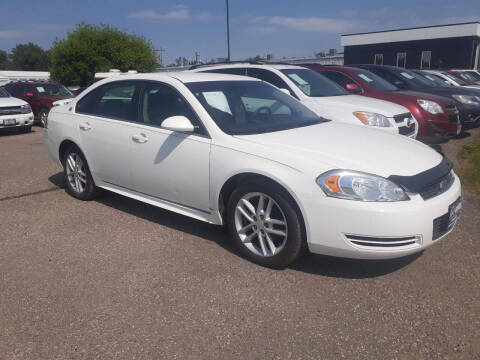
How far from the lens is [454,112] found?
892 cm

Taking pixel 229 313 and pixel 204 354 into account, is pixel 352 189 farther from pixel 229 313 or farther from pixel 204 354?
pixel 204 354

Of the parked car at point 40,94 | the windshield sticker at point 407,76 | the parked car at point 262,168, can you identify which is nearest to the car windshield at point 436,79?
the windshield sticker at point 407,76

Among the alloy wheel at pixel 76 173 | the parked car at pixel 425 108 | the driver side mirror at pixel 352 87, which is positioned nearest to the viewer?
the alloy wheel at pixel 76 173

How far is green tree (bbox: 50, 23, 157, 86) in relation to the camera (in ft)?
89.3

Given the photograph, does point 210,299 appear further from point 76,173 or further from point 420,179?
point 76,173

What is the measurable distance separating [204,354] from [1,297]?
5.65ft

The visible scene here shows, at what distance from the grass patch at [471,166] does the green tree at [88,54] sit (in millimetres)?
22791

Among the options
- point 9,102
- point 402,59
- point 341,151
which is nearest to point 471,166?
point 341,151

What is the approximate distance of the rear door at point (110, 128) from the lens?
4770mm

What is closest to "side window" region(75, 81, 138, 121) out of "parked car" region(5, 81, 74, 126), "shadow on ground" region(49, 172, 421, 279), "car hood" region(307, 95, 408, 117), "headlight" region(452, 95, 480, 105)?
"shadow on ground" region(49, 172, 421, 279)

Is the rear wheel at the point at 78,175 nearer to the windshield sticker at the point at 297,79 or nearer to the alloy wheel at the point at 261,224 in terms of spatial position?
the alloy wheel at the point at 261,224

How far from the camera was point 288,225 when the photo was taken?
354 cm

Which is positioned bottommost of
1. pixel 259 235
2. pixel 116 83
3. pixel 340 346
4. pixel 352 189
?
pixel 340 346

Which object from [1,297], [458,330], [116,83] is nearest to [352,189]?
[458,330]
